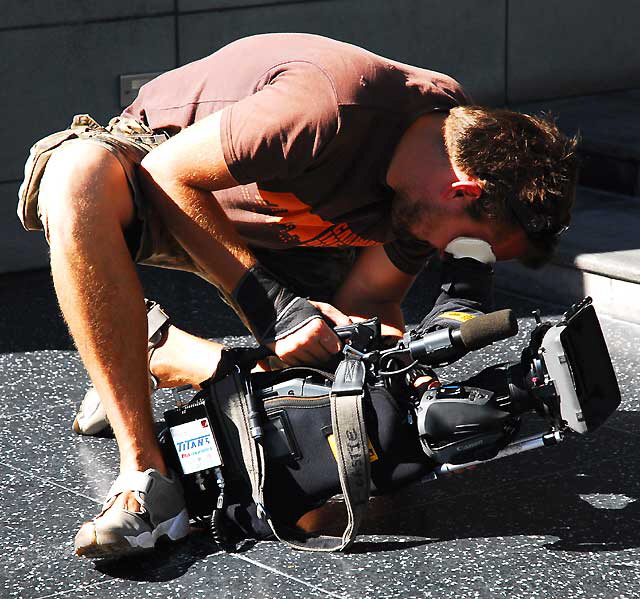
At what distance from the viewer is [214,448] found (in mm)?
2848

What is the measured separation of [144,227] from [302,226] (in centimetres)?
41

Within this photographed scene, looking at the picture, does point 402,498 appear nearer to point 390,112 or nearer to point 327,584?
point 327,584

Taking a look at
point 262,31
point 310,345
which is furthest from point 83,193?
point 262,31

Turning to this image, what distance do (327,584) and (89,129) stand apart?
4.13ft

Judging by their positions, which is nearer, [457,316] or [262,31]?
A: [457,316]

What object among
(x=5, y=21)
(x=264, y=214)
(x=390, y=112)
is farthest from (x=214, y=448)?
(x=5, y=21)

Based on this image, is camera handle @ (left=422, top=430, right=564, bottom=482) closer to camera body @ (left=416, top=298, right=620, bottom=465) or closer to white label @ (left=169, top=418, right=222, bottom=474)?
camera body @ (left=416, top=298, right=620, bottom=465)

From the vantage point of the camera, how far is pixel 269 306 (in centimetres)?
282

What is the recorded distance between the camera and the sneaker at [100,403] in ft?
10.8

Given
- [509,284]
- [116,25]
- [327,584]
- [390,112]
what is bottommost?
[509,284]

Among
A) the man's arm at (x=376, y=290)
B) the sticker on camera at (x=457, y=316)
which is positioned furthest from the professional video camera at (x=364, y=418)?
the man's arm at (x=376, y=290)

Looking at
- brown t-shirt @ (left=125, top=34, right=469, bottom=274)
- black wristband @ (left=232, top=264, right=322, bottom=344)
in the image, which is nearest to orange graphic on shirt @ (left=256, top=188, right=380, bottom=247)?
brown t-shirt @ (left=125, top=34, right=469, bottom=274)

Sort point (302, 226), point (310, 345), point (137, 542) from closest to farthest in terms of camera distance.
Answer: point (137, 542) → point (310, 345) → point (302, 226)

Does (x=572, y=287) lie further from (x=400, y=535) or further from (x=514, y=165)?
(x=400, y=535)
